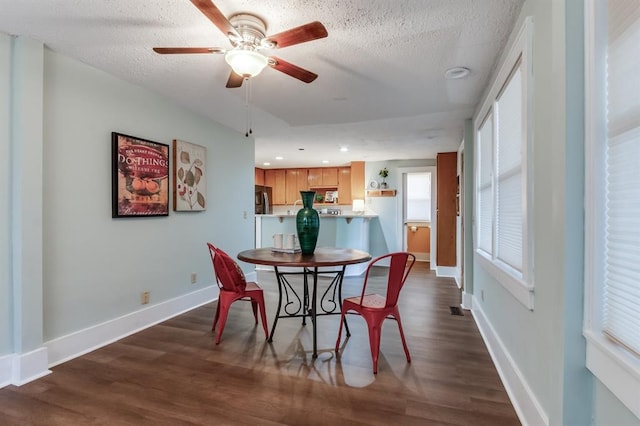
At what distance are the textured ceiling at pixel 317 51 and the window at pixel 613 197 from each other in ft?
3.06

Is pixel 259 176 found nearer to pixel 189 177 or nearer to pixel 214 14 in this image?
pixel 189 177

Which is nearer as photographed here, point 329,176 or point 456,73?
Answer: point 456,73

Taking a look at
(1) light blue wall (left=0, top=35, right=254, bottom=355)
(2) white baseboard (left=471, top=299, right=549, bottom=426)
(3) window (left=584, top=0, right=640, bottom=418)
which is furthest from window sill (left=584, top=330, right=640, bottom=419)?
(1) light blue wall (left=0, top=35, right=254, bottom=355)

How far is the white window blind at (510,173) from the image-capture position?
6.39 feet

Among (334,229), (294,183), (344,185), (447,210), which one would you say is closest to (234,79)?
(334,229)

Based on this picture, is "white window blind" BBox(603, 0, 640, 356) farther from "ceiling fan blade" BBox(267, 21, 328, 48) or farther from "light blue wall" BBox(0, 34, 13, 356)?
"light blue wall" BBox(0, 34, 13, 356)

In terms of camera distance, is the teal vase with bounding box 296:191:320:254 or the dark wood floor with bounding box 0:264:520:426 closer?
the dark wood floor with bounding box 0:264:520:426

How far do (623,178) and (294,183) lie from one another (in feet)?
25.3

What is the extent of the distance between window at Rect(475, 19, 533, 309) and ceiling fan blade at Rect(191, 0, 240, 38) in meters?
1.49

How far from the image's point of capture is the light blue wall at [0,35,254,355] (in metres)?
2.21

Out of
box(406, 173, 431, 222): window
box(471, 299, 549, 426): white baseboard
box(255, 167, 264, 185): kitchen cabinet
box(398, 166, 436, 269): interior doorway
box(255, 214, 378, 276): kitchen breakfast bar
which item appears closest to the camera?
box(471, 299, 549, 426): white baseboard

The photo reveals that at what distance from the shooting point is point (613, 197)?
1.05m

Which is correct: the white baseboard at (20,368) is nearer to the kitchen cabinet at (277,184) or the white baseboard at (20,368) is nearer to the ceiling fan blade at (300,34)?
the ceiling fan blade at (300,34)

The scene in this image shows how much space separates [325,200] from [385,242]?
1.98 metres
